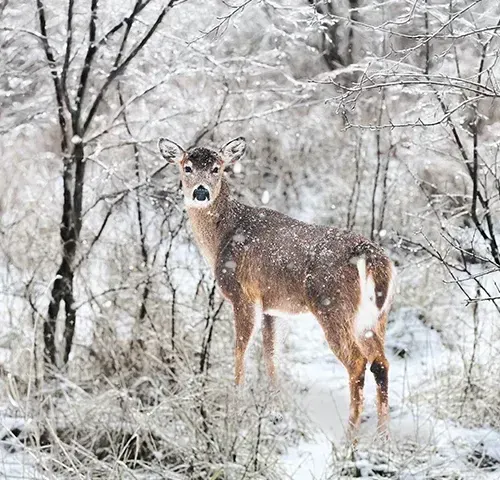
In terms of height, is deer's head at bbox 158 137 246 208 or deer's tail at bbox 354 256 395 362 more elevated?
deer's head at bbox 158 137 246 208

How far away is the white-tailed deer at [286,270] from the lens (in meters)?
3.52

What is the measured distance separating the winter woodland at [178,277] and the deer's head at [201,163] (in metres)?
0.65

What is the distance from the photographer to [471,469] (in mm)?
3975

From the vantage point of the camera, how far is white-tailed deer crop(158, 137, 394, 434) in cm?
352

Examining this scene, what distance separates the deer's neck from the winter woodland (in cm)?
50

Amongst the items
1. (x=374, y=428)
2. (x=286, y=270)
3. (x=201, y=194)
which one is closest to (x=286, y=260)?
(x=286, y=270)

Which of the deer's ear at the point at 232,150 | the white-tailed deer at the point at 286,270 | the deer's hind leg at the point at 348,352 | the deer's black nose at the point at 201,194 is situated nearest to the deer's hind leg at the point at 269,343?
the white-tailed deer at the point at 286,270

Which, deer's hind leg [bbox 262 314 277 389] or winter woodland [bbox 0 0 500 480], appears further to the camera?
winter woodland [bbox 0 0 500 480]

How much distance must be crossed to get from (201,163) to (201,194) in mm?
131

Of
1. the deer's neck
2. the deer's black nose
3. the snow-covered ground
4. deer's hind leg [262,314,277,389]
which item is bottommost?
the snow-covered ground

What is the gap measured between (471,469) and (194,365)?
1624mm

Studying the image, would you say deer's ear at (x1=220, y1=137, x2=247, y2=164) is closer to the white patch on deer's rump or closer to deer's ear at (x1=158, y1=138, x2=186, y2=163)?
deer's ear at (x1=158, y1=138, x2=186, y2=163)

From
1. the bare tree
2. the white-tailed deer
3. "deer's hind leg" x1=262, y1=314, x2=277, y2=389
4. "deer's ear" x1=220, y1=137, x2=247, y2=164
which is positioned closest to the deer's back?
the white-tailed deer

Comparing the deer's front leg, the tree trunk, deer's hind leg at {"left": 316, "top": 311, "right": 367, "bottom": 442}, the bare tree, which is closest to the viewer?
deer's hind leg at {"left": 316, "top": 311, "right": 367, "bottom": 442}
